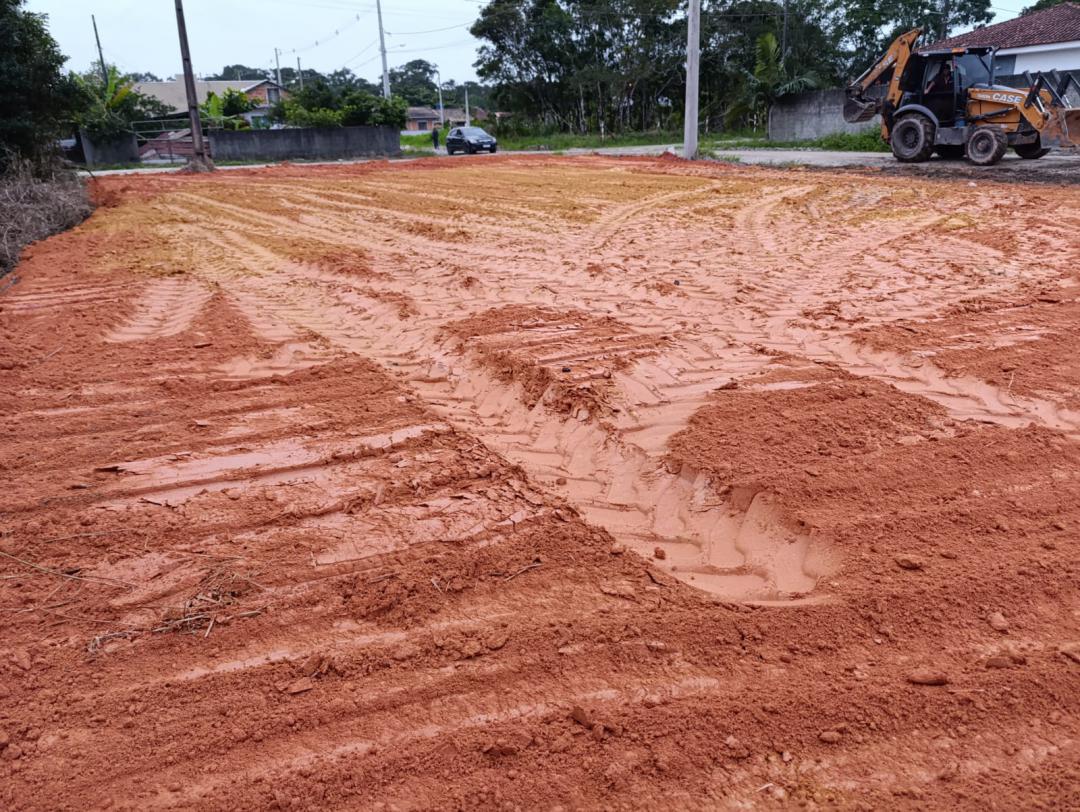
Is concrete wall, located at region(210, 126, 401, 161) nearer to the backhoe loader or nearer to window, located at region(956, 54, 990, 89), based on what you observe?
the backhoe loader

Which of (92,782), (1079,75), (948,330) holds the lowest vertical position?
(92,782)

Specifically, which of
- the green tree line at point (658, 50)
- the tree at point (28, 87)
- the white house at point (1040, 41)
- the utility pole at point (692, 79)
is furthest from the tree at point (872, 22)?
the tree at point (28, 87)

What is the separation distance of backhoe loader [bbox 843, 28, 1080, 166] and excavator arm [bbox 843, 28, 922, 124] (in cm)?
2

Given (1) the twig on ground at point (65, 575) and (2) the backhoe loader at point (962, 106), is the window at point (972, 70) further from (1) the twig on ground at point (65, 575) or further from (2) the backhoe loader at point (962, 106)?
(1) the twig on ground at point (65, 575)

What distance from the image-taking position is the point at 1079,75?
88.0ft

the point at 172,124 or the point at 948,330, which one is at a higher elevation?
the point at 172,124

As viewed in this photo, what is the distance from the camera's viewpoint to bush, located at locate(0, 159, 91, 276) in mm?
9805

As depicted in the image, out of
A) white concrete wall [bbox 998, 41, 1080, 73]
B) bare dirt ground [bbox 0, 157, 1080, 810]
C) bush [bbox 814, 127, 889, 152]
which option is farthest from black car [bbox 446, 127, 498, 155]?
bare dirt ground [bbox 0, 157, 1080, 810]

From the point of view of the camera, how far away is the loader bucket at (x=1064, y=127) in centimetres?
1518

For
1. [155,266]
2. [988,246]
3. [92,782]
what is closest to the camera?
[92,782]

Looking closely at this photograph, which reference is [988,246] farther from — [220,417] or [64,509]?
[64,509]

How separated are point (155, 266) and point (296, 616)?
23.2 feet

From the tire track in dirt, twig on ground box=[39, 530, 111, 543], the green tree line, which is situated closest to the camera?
twig on ground box=[39, 530, 111, 543]

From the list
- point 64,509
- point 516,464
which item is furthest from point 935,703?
point 64,509
